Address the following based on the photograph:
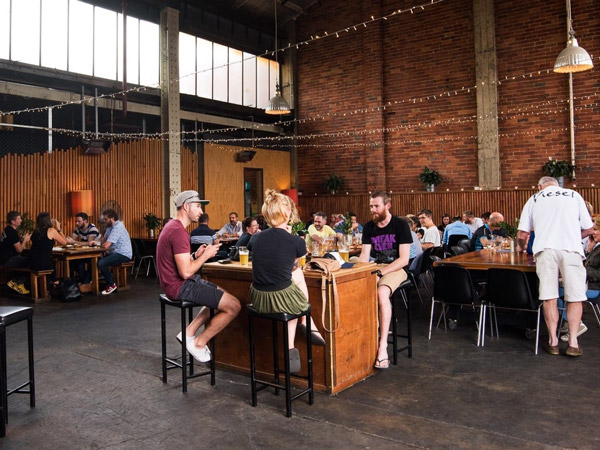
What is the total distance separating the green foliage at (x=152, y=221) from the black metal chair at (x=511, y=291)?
786 centimetres

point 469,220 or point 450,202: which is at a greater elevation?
point 450,202

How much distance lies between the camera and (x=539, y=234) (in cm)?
452

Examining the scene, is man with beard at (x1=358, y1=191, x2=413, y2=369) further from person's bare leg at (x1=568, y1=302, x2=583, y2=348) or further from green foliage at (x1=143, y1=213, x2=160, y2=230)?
green foliage at (x1=143, y1=213, x2=160, y2=230)

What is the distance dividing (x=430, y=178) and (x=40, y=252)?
26.3 ft

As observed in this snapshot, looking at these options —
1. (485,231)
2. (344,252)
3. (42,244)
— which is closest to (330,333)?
(344,252)

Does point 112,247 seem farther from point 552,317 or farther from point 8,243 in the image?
point 552,317

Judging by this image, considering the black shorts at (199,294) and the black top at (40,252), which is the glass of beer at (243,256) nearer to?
the black shorts at (199,294)

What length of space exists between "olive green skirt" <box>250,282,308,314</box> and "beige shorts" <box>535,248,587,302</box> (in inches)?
88.8

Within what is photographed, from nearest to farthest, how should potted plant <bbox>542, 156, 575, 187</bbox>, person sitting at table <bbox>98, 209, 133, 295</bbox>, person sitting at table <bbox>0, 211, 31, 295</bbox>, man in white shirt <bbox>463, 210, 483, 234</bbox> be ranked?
person sitting at table <bbox>0, 211, 31, 295</bbox> → person sitting at table <bbox>98, 209, 133, 295</bbox> → man in white shirt <bbox>463, 210, 483, 234</bbox> → potted plant <bbox>542, 156, 575, 187</bbox>

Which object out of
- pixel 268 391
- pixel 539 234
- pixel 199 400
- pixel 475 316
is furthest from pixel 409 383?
pixel 475 316

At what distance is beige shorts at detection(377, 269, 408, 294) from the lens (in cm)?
424

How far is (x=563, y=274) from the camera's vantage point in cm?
441

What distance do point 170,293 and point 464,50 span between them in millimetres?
10080

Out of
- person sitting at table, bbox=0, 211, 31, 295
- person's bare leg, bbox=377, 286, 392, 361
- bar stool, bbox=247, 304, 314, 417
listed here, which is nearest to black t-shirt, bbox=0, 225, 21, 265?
person sitting at table, bbox=0, 211, 31, 295
